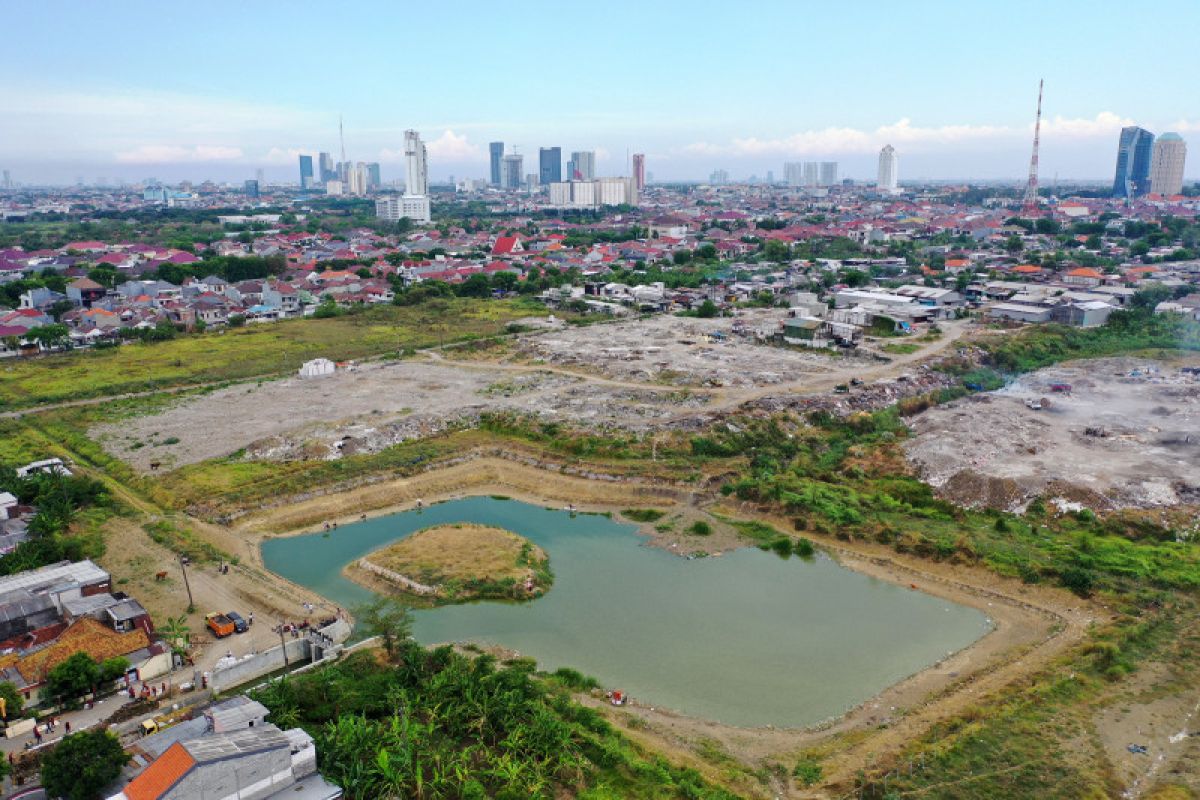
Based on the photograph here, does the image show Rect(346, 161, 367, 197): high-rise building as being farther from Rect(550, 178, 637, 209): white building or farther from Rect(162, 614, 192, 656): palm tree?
Rect(162, 614, 192, 656): palm tree

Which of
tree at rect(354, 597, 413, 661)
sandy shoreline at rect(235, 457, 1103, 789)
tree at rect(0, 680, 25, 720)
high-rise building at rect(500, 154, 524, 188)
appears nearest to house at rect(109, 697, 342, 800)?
tree at rect(0, 680, 25, 720)

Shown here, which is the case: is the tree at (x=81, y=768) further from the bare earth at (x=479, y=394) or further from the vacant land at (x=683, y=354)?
the vacant land at (x=683, y=354)

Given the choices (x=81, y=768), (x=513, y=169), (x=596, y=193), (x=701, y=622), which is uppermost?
(x=513, y=169)

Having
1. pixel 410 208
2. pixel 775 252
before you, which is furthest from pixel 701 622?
pixel 410 208

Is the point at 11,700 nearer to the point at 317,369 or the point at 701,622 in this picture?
the point at 701,622

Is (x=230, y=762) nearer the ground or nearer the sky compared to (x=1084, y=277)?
nearer the ground
